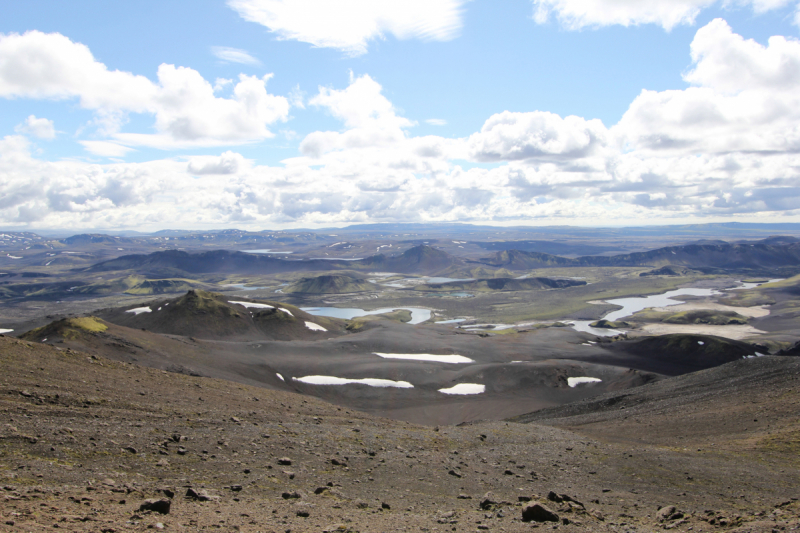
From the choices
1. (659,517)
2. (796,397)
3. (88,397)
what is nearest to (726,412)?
(796,397)

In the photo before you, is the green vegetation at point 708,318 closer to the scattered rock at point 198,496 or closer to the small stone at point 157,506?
the scattered rock at point 198,496

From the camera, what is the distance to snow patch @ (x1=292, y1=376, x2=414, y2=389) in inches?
2388

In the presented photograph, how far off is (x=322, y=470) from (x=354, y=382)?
43.2 meters

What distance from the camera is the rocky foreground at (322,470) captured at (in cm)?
1241

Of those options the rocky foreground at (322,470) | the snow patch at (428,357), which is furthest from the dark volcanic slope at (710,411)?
the snow patch at (428,357)

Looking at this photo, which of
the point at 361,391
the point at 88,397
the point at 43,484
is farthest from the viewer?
the point at 361,391

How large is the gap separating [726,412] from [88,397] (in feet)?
143

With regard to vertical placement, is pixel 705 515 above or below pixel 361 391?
above

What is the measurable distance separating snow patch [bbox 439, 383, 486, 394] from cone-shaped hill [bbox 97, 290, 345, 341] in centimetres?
4539

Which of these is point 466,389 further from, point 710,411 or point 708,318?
point 708,318

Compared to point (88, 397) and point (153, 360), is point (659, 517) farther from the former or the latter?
point (153, 360)

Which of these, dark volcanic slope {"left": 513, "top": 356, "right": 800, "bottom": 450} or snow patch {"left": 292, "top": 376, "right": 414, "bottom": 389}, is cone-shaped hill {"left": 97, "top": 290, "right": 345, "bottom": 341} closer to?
snow patch {"left": 292, "top": 376, "right": 414, "bottom": 389}

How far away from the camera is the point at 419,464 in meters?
21.1

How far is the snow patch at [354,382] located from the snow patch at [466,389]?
215 inches
